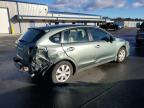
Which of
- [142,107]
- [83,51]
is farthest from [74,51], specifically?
[142,107]

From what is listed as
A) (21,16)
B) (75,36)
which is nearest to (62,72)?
(75,36)

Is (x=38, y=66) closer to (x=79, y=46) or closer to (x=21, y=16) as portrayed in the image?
(x=79, y=46)

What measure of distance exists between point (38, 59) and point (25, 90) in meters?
0.92

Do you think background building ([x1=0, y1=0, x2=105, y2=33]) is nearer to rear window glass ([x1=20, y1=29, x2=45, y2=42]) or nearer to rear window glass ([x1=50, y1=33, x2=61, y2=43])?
rear window glass ([x1=20, y1=29, x2=45, y2=42])

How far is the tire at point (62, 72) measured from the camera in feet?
19.2

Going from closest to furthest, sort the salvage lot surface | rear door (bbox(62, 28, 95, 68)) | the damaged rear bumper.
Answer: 1. the salvage lot surface
2. the damaged rear bumper
3. rear door (bbox(62, 28, 95, 68))

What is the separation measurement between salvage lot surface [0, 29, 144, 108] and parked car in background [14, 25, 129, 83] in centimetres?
43

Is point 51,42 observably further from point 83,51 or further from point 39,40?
point 83,51

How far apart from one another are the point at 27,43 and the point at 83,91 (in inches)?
84.2

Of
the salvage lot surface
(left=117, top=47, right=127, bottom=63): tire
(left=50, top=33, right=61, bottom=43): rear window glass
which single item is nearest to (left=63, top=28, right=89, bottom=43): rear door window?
(left=50, top=33, right=61, bottom=43): rear window glass

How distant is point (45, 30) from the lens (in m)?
5.97

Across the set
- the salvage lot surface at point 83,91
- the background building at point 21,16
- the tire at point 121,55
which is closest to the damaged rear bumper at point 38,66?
the salvage lot surface at point 83,91

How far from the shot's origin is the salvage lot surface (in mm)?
4573

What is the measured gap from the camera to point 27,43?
5.90 meters
